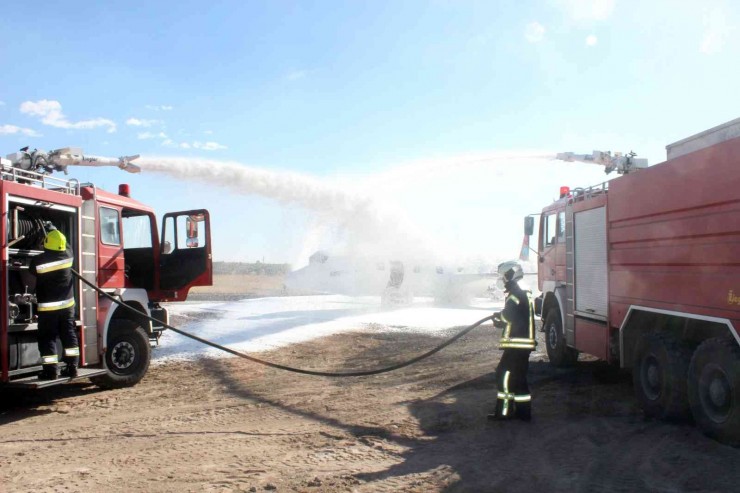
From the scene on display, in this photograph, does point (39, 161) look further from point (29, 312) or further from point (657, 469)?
point (657, 469)

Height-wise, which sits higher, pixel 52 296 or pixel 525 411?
pixel 52 296

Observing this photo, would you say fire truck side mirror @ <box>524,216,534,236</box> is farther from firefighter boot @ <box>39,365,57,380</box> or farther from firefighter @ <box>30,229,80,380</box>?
firefighter boot @ <box>39,365,57,380</box>

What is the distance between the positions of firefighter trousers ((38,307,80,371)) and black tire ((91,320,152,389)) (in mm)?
1103

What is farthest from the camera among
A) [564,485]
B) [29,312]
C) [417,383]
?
[417,383]

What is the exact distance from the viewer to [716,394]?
5.36 metres

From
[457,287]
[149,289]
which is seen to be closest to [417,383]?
[149,289]

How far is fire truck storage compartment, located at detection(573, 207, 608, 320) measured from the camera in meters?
7.91

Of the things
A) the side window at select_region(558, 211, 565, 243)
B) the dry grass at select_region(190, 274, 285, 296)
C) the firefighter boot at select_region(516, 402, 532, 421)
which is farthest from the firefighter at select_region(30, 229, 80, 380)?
the dry grass at select_region(190, 274, 285, 296)

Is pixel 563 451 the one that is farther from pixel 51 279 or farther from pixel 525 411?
pixel 51 279

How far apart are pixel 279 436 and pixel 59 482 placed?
2.02 meters

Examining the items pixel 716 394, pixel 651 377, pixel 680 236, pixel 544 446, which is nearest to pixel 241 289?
pixel 651 377

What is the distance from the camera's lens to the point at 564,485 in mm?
4422

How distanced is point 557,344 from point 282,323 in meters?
8.33

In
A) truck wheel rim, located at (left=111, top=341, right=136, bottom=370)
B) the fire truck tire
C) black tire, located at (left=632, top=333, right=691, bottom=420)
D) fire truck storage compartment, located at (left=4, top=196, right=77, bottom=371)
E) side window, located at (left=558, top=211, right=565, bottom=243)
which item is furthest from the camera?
side window, located at (left=558, top=211, right=565, bottom=243)
